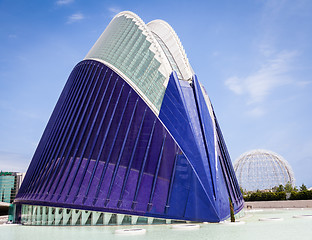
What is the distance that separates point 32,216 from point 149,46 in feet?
63.5

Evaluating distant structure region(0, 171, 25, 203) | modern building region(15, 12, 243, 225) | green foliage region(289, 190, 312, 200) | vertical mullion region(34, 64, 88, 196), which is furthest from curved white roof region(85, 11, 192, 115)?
distant structure region(0, 171, 25, 203)

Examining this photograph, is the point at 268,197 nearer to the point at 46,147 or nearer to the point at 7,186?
the point at 46,147

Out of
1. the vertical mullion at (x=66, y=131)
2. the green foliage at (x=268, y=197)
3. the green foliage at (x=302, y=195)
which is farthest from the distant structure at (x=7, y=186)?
the green foliage at (x=302, y=195)

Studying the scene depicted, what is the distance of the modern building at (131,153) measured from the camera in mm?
21750

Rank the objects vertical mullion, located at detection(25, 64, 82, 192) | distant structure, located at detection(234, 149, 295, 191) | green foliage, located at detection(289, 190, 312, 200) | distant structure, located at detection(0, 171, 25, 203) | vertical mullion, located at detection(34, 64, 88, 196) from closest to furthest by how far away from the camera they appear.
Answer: vertical mullion, located at detection(34, 64, 88, 196), vertical mullion, located at detection(25, 64, 82, 192), green foliage, located at detection(289, 190, 312, 200), distant structure, located at detection(234, 149, 295, 191), distant structure, located at detection(0, 171, 25, 203)

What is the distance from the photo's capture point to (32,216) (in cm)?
2667

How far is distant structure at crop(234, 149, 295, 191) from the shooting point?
Answer: 7425 centimetres

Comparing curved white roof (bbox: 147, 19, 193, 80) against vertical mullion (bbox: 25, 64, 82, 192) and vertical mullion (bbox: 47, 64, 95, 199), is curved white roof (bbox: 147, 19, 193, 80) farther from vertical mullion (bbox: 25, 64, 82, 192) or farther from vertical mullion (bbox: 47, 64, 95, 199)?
vertical mullion (bbox: 25, 64, 82, 192)

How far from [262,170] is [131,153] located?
60556mm

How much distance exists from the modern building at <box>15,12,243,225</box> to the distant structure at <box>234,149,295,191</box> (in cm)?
5013

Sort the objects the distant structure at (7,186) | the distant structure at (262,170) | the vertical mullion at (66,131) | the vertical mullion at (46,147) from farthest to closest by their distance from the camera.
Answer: the distant structure at (7,186) < the distant structure at (262,170) < the vertical mullion at (46,147) < the vertical mullion at (66,131)

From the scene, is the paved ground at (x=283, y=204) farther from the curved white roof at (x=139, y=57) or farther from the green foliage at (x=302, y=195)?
the curved white roof at (x=139, y=57)

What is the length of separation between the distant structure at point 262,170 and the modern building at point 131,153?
50134 millimetres

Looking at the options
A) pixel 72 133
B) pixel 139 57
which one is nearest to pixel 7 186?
pixel 72 133
